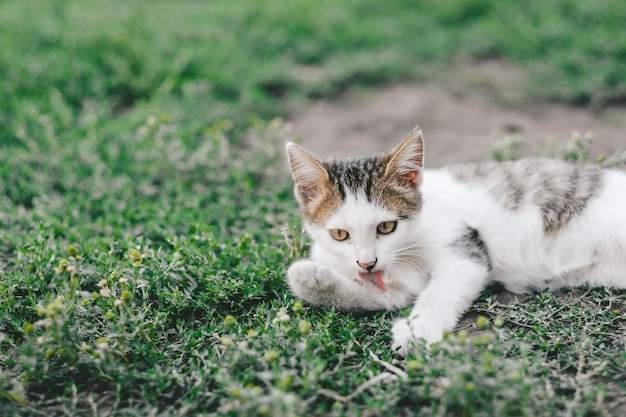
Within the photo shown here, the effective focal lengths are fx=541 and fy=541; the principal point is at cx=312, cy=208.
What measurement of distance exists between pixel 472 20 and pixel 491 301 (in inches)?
179

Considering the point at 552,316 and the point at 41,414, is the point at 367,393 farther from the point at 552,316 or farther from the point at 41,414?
the point at 41,414

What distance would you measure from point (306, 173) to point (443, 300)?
96 cm

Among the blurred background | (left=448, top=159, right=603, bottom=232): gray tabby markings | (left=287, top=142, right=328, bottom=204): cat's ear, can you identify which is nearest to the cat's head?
(left=287, top=142, right=328, bottom=204): cat's ear

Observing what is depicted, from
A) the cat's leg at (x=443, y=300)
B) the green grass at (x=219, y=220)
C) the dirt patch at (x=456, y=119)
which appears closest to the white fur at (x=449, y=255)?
the cat's leg at (x=443, y=300)

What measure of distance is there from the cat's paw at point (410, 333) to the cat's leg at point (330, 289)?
222 mm

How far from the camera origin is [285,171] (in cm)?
433

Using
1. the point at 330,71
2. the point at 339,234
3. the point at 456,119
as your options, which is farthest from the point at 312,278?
the point at 330,71

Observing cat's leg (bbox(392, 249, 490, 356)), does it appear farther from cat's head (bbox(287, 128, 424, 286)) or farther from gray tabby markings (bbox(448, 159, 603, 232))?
gray tabby markings (bbox(448, 159, 603, 232))

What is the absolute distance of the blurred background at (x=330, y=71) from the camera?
4.79 m

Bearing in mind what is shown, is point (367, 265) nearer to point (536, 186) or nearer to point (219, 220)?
point (536, 186)

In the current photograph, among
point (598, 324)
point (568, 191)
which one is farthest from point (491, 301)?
point (568, 191)

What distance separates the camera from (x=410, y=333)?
2539 mm

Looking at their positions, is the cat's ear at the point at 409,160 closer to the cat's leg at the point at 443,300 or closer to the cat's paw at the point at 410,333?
the cat's leg at the point at 443,300

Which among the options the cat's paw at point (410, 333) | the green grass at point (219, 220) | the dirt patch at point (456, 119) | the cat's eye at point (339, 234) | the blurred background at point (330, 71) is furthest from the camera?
the blurred background at point (330, 71)
